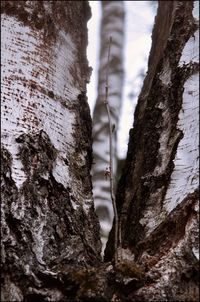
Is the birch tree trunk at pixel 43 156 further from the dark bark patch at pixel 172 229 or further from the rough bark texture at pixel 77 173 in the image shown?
the dark bark patch at pixel 172 229

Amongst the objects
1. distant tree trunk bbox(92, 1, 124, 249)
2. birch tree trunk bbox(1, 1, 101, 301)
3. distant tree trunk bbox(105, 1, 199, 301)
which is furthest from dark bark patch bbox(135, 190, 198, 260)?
distant tree trunk bbox(92, 1, 124, 249)

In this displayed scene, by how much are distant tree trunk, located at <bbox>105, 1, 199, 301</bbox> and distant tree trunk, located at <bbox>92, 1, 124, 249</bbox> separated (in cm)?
122

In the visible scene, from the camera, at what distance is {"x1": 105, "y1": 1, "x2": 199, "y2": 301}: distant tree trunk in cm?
86

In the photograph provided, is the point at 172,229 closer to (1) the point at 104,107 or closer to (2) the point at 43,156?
(2) the point at 43,156

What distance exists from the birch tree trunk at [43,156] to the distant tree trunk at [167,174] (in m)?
0.10

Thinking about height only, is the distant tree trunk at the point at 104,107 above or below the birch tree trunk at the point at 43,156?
above

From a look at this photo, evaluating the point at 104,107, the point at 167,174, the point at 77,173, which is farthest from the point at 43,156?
the point at 104,107

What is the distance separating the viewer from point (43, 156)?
104cm

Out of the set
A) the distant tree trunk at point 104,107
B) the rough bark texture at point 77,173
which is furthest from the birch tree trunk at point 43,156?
the distant tree trunk at point 104,107

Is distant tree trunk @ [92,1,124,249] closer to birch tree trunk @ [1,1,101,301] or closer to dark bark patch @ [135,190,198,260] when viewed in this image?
birch tree trunk @ [1,1,101,301]

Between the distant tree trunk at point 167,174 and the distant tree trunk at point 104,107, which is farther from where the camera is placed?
the distant tree trunk at point 104,107

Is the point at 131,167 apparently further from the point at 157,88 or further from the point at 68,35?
the point at 68,35

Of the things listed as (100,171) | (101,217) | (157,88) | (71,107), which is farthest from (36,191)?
(100,171)

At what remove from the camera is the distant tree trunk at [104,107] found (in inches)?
108
